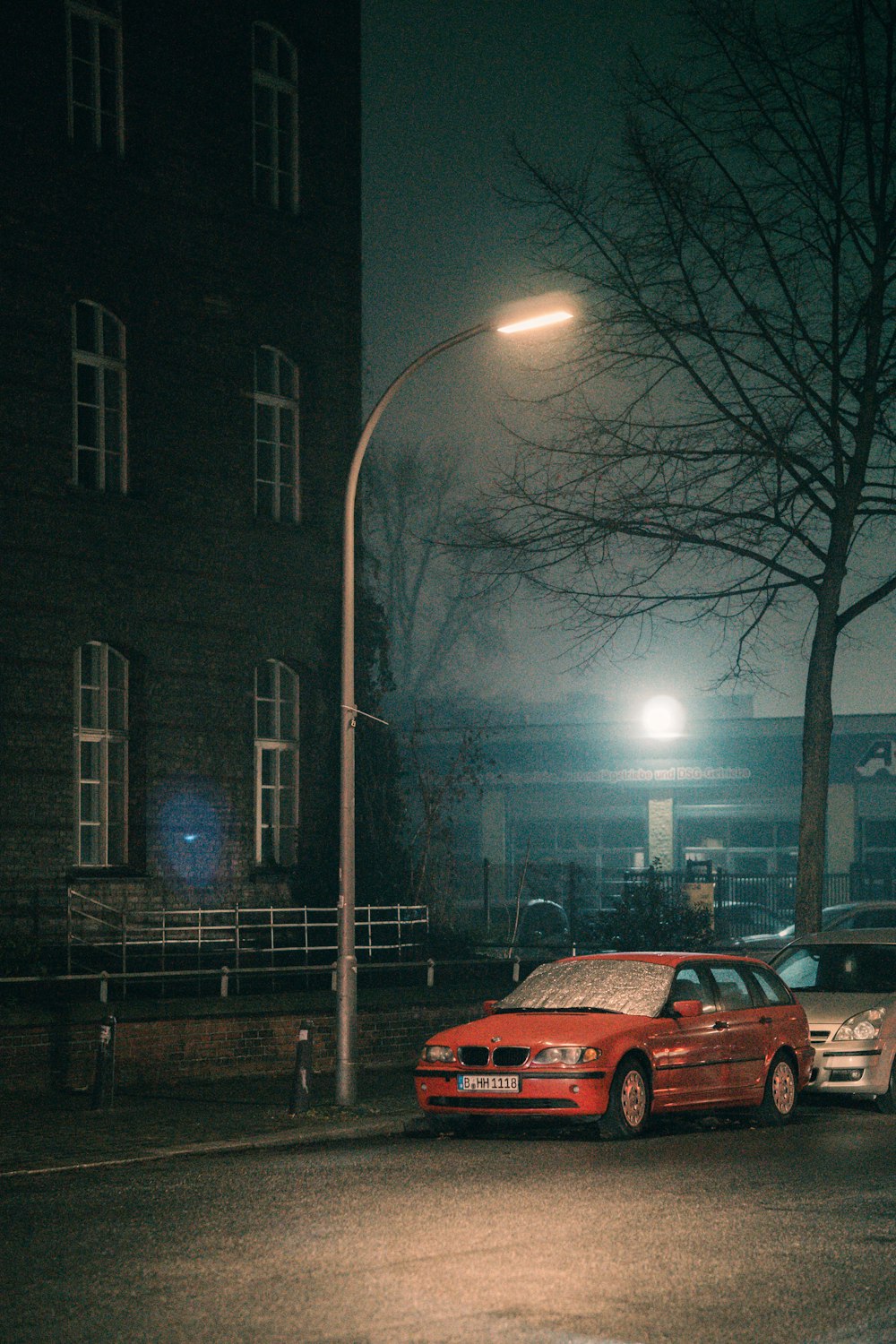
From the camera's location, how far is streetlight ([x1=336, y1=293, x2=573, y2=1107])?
1603cm

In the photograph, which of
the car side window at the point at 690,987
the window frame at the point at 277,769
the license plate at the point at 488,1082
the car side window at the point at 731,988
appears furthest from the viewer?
the window frame at the point at 277,769

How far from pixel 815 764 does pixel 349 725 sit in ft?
26.9

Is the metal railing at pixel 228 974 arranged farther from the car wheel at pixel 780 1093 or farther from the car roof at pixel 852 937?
the car roof at pixel 852 937

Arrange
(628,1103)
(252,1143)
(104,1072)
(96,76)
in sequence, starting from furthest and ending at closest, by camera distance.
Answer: (96,76), (104,1072), (252,1143), (628,1103)

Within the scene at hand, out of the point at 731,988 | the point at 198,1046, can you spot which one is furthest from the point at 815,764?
the point at 198,1046

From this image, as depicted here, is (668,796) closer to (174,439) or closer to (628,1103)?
(174,439)

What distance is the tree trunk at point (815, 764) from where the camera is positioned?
22.6 meters

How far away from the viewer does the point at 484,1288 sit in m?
8.49

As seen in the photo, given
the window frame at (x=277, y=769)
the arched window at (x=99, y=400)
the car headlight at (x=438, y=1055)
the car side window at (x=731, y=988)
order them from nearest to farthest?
the car headlight at (x=438, y=1055)
the car side window at (x=731, y=988)
the arched window at (x=99, y=400)
the window frame at (x=277, y=769)

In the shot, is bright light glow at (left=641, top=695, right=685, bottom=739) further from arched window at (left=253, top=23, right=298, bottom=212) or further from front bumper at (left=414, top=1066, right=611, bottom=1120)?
front bumper at (left=414, top=1066, right=611, bottom=1120)

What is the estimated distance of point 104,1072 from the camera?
16.2 metres

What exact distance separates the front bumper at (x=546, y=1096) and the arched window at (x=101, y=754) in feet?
34.3

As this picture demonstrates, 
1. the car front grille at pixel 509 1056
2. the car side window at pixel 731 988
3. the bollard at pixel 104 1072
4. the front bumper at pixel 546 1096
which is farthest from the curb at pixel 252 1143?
the car side window at pixel 731 988

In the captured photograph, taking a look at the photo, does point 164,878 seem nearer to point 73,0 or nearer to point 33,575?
point 33,575
